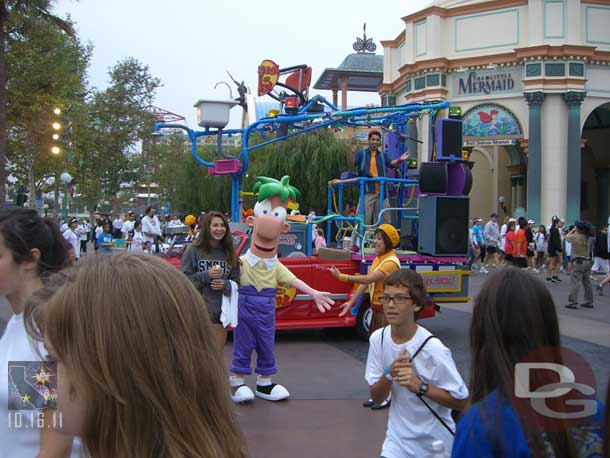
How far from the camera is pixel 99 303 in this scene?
1282 millimetres

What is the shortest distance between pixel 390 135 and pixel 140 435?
32.0 ft

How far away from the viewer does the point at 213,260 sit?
20.1 ft

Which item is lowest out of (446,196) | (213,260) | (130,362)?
(213,260)

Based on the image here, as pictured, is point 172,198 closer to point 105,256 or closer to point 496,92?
point 496,92

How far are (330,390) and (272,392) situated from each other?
73cm

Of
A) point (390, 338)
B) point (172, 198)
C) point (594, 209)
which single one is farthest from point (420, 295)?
point (172, 198)

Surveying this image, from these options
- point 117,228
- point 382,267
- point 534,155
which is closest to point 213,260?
point 382,267

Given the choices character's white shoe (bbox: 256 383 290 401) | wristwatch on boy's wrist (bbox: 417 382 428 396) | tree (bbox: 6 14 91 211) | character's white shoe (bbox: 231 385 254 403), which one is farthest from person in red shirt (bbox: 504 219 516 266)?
wristwatch on boy's wrist (bbox: 417 382 428 396)

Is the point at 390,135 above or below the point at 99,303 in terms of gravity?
above

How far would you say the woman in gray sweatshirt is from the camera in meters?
5.98

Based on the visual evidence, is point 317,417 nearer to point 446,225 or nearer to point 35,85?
point 446,225

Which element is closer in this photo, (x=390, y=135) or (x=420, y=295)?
(x=420, y=295)

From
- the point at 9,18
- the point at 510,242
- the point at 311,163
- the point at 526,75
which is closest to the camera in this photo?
the point at 9,18

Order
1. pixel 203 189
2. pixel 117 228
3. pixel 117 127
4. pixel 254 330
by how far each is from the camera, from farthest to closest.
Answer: pixel 203 189 → pixel 117 127 → pixel 117 228 → pixel 254 330
